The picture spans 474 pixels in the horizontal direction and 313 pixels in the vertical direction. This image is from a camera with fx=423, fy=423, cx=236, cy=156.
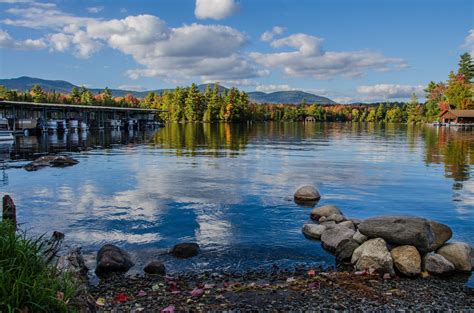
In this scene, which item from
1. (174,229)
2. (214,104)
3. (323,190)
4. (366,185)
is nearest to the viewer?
(174,229)

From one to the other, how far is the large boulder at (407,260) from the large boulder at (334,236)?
182 centimetres

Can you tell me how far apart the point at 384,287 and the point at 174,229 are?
7999 mm

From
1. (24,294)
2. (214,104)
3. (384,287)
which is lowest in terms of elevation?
(384,287)

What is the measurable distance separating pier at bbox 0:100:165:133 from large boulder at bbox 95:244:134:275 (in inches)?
2568

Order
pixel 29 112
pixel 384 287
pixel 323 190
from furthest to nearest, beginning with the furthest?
pixel 29 112 < pixel 323 190 < pixel 384 287

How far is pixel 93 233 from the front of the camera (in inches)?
589

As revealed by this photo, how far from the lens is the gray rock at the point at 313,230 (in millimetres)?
14492

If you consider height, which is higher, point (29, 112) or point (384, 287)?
point (29, 112)

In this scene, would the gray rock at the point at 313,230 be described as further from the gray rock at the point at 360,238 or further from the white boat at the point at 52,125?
the white boat at the point at 52,125

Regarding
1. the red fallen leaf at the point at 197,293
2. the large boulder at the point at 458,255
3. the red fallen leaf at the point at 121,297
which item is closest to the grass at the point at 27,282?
the red fallen leaf at the point at 121,297

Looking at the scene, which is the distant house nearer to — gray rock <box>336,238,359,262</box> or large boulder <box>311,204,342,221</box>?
large boulder <box>311,204,342,221</box>

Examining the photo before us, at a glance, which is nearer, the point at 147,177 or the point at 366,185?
the point at 366,185

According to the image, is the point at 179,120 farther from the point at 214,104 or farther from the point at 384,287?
the point at 384,287

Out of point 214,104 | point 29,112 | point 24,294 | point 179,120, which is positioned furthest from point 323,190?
point 179,120
